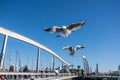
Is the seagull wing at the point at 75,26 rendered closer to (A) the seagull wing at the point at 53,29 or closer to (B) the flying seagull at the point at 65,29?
(B) the flying seagull at the point at 65,29

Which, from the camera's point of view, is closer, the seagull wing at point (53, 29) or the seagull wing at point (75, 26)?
the seagull wing at point (53, 29)

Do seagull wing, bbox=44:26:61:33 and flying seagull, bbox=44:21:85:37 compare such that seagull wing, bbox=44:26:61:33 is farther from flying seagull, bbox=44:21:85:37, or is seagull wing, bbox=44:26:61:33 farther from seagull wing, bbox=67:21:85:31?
seagull wing, bbox=67:21:85:31

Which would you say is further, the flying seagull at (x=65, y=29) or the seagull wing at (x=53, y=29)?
the flying seagull at (x=65, y=29)

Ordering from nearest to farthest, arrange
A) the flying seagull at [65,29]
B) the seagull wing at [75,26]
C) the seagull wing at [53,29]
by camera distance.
Answer: the seagull wing at [53,29] < the seagull wing at [75,26] < the flying seagull at [65,29]

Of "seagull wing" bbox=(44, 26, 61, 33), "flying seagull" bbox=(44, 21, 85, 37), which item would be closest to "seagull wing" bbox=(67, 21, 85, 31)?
"flying seagull" bbox=(44, 21, 85, 37)

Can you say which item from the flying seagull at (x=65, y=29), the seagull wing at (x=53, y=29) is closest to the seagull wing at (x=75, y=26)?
the flying seagull at (x=65, y=29)

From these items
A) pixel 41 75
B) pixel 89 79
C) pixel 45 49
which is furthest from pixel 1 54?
pixel 89 79

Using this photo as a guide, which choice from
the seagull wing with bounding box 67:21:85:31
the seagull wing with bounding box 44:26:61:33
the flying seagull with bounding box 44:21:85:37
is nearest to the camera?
the seagull wing with bounding box 44:26:61:33

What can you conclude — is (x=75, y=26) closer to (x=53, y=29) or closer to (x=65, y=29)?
(x=65, y=29)

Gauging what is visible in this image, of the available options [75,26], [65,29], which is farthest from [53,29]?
[75,26]

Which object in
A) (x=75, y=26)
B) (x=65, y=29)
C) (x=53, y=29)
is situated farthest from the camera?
(x=65, y=29)

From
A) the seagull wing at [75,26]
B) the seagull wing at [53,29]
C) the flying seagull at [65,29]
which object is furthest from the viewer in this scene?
the flying seagull at [65,29]

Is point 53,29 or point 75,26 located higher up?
point 75,26

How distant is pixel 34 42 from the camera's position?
42344 mm
